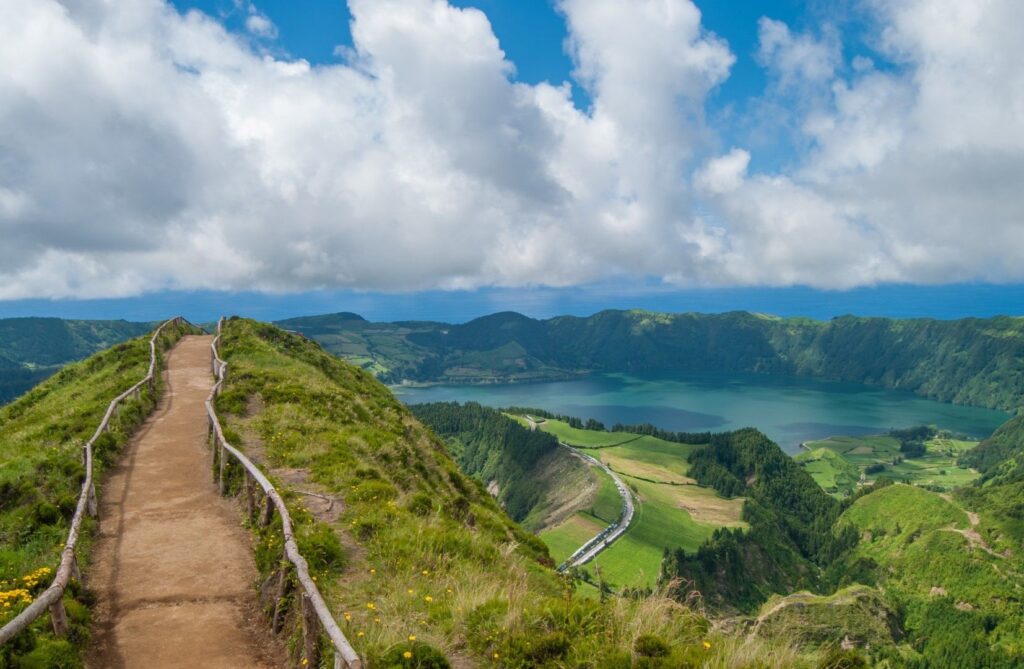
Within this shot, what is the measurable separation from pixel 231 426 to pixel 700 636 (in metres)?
25.3

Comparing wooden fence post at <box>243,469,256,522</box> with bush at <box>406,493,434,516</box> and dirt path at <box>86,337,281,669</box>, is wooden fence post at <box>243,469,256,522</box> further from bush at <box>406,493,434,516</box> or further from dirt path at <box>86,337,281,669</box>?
bush at <box>406,493,434,516</box>

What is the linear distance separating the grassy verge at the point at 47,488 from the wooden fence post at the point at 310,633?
4.44m

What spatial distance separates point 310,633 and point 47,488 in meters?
15.3

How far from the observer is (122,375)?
4203 cm

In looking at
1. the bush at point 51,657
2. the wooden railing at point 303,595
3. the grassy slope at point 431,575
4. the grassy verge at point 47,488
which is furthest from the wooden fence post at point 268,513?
the bush at point 51,657

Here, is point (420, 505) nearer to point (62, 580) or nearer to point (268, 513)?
point (268, 513)

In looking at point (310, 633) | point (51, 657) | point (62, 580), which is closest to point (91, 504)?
point (62, 580)

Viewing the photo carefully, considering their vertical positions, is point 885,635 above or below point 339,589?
below

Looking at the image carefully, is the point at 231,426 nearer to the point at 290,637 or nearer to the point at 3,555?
the point at 3,555

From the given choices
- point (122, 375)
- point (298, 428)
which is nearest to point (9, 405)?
point (122, 375)

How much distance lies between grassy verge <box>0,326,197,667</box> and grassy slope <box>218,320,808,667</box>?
15.6 feet

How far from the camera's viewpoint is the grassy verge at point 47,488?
11383 mm

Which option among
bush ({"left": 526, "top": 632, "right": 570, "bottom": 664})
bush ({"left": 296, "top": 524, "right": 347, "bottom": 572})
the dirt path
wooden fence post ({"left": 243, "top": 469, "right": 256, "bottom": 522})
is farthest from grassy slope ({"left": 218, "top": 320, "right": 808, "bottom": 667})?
wooden fence post ({"left": 243, "top": 469, "right": 256, "bottom": 522})

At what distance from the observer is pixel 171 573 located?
51.2 ft
